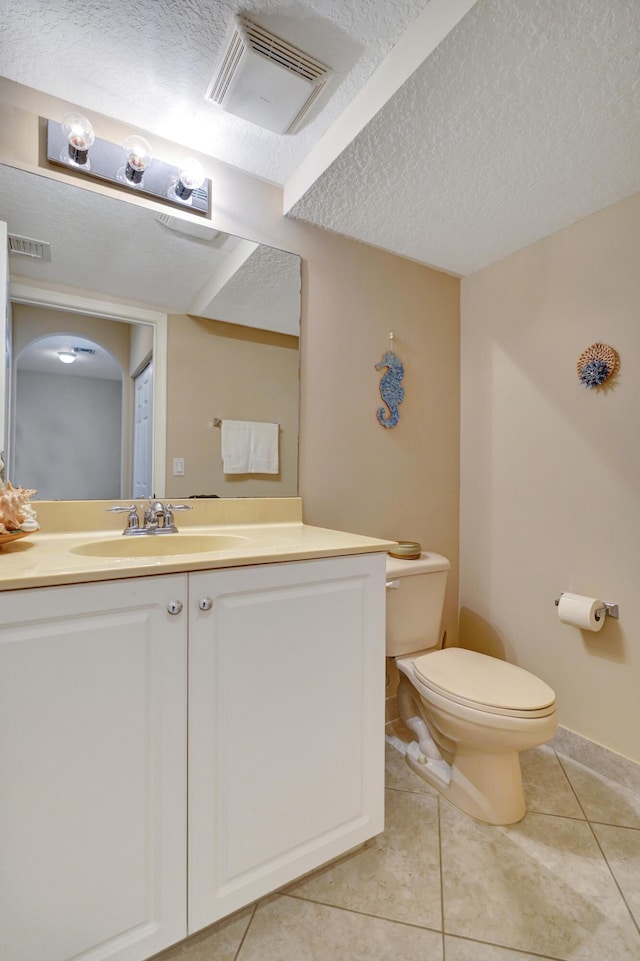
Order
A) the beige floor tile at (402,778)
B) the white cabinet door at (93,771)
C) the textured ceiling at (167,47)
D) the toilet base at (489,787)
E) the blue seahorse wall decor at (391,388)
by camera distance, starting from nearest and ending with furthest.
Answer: the white cabinet door at (93,771) < the textured ceiling at (167,47) < the toilet base at (489,787) < the beige floor tile at (402,778) < the blue seahorse wall decor at (391,388)

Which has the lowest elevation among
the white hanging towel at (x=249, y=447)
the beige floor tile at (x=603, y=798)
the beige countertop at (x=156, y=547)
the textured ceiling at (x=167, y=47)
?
the beige floor tile at (x=603, y=798)

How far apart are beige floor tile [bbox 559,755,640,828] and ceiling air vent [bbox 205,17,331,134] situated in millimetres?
2442

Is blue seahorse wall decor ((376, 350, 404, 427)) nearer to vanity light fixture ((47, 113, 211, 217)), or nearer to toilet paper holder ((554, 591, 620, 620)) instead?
vanity light fixture ((47, 113, 211, 217))

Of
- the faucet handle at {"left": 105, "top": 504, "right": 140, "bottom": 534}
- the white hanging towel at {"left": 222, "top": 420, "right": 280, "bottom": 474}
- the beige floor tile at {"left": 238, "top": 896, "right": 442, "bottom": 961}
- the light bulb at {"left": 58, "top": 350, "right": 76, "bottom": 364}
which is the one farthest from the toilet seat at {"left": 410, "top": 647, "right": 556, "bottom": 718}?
the light bulb at {"left": 58, "top": 350, "right": 76, "bottom": 364}

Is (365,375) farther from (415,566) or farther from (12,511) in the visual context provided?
(12,511)

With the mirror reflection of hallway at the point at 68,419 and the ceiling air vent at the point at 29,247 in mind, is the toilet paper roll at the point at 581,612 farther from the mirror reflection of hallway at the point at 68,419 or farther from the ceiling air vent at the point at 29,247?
the ceiling air vent at the point at 29,247

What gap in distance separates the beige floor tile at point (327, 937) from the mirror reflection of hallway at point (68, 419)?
125cm

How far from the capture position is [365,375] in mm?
1913

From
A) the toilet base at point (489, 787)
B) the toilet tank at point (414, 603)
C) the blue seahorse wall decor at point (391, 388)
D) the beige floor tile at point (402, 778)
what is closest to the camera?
the toilet base at point (489, 787)

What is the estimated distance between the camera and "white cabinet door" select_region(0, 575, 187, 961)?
784 millimetres

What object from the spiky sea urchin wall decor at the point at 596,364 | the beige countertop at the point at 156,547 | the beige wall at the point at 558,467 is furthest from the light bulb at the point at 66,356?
the spiky sea urchin wall decor at the point at 596,364

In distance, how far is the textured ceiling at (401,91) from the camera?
1.04m

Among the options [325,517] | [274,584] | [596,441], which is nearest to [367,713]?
[274,584]

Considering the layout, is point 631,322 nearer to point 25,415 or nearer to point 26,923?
point 25,415
